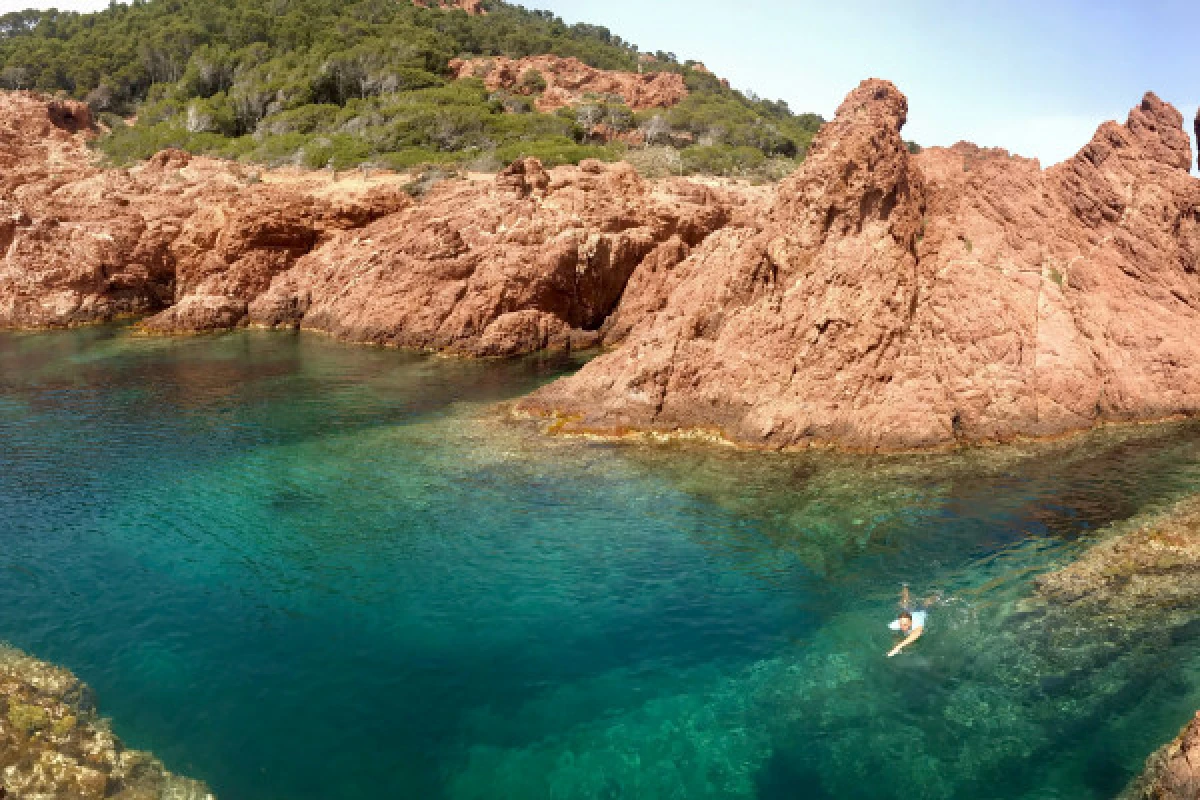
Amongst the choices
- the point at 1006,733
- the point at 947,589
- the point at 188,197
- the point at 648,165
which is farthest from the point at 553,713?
the point at 648,165

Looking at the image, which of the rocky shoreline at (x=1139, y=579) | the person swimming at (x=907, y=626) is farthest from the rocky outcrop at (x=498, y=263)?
the person swimming at (x=907, y=626)

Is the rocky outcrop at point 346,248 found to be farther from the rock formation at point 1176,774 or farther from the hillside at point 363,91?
the rock formation at point 1176,774

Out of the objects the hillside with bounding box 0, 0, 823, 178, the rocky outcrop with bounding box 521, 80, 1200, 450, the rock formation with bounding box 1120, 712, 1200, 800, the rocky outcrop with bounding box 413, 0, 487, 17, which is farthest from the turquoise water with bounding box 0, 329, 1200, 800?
the rocky outcrop with bounding box 413, 0, 487, 17

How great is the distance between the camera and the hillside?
6122 cm

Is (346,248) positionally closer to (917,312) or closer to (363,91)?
(917,312)

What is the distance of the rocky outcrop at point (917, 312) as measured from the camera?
22.5 metres

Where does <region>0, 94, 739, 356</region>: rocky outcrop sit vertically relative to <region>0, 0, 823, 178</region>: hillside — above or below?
below

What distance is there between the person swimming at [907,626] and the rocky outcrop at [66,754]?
389 inches

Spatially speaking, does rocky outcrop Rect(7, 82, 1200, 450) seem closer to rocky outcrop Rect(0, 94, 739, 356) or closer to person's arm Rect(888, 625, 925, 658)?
rocky outcrop Rect(0, 94, 739, 356)

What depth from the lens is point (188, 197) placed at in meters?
48.2

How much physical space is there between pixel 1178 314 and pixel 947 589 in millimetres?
16600

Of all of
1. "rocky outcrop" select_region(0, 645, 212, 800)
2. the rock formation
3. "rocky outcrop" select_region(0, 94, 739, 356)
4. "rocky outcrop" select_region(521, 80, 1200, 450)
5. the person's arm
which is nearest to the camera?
the rock formation

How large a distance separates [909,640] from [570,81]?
84.1 metres

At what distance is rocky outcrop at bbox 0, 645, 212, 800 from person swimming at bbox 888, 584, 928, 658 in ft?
32.4
